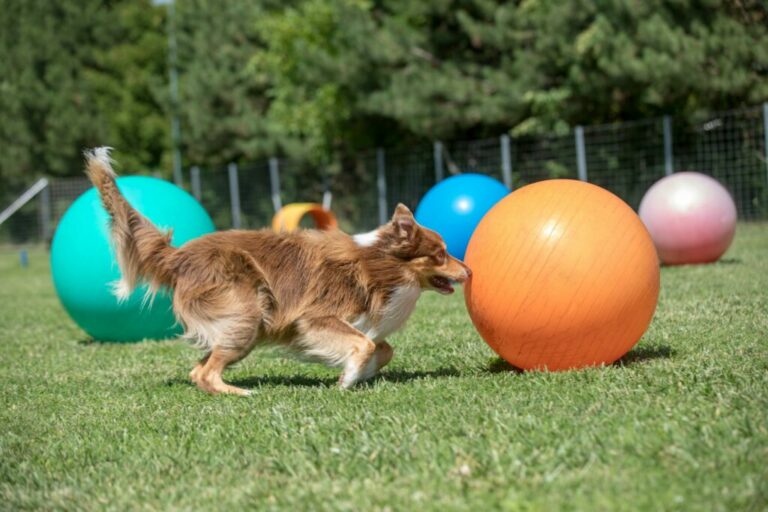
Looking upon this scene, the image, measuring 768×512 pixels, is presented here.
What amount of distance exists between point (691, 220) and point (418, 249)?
7821 mm

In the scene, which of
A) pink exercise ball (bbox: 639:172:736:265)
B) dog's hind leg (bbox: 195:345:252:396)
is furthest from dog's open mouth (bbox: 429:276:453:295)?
pink exercise ball (bbox: 639:172:736:265)

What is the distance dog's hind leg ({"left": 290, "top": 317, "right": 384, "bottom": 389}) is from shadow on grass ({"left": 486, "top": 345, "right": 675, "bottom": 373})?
934 mm

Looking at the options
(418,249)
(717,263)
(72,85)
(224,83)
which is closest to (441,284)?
(418,249)

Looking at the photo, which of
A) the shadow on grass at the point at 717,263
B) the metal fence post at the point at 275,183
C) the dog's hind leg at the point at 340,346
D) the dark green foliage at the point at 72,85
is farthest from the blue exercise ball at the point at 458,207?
the dark green foliage at the point at 72,85

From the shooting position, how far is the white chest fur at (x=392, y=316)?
6.47 meters

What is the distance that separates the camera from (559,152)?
23.8 metres

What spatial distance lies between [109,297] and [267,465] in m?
5.27

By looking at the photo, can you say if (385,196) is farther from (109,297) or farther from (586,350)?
(586,350)

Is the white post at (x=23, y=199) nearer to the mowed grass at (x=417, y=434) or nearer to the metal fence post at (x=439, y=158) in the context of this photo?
the metal fence post at (x=439, y=158)

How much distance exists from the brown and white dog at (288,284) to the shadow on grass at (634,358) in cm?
73

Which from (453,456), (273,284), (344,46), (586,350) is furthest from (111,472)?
(344,46)

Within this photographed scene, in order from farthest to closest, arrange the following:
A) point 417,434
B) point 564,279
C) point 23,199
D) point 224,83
→ point 23,199 < point 224,83 < point 564,279 < point 417,434

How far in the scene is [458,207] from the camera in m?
13.7

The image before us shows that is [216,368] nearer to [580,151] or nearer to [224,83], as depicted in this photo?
[580,151]
